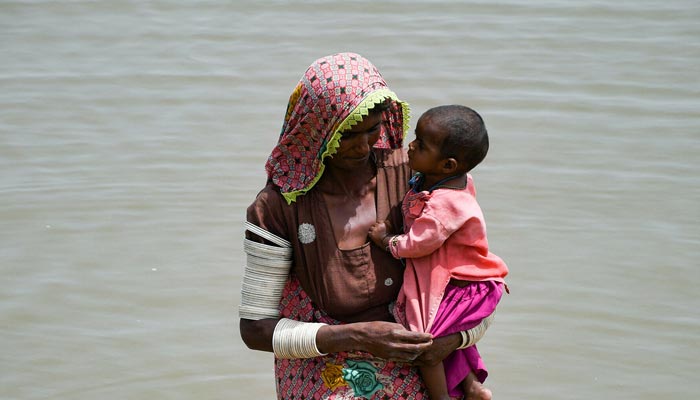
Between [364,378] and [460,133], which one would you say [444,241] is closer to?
[460,133]

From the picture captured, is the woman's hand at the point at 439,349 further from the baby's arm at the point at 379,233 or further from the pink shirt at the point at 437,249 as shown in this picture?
the baby's arm at the point at 379,233

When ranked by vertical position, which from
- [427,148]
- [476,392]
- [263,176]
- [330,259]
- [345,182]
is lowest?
[263,176]

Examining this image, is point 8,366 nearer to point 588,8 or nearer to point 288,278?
point 288,278

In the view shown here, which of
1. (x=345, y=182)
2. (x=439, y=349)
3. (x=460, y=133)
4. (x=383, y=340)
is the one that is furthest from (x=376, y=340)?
(x=460, y=133)

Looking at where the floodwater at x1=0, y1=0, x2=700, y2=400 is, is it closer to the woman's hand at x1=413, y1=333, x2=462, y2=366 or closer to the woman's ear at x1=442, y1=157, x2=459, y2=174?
the woman's hand at x1=413, y1=333, x2=462, y2=366

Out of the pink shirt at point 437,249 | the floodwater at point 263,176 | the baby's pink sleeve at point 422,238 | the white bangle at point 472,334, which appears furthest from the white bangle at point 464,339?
the floodwater at point 263,176

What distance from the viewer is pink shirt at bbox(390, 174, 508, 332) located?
239cm

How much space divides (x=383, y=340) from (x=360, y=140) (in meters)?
0.48

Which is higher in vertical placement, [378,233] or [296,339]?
[378,233]

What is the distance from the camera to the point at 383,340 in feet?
7.75

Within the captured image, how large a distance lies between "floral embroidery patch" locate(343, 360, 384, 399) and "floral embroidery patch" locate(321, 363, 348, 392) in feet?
0.07

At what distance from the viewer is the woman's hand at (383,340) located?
2.36 metres

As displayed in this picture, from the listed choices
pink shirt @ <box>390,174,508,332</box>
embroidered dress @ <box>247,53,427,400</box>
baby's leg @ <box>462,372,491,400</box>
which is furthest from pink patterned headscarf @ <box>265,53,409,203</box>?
baby's leg @ <box>462,372,491,400</box>

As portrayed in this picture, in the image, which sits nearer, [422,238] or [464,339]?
[422,238]
